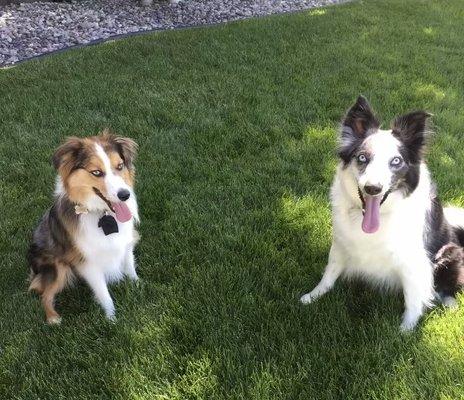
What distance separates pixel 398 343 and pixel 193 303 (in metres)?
1.29

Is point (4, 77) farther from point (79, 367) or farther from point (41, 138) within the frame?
point (79, 367)

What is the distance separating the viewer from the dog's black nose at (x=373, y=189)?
8.13 ft

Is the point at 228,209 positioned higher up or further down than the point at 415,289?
further down

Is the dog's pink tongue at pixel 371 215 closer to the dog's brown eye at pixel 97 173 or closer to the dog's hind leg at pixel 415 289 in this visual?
the dog's hind leg at pixel 415 289

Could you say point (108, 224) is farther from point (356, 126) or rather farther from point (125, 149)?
point (356, 126)

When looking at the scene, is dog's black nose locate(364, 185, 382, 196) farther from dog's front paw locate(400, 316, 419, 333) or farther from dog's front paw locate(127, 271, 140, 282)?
dog's front paw locate(127, 271, 140, 282)

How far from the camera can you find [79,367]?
2.78 m

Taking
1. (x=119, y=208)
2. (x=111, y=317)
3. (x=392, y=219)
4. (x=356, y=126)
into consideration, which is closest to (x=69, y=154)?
(x=119, y=208)

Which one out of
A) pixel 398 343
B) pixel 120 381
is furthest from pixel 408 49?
pixel 120 381

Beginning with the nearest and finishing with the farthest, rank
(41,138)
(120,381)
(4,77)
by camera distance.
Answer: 1. (120,381)
2. (41,138)
3. (4,77)

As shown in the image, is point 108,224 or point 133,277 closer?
point 108,224

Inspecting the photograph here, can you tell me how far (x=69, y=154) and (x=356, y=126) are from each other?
177 centimetres

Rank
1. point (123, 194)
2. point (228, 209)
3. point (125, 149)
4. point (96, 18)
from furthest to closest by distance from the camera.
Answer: point (96, 18) < point (228, 209) < point (125, 149) < point (123, 194)

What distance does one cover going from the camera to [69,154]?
292 centimetres
